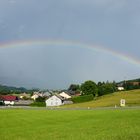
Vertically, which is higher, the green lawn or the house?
the house

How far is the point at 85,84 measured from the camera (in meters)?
200

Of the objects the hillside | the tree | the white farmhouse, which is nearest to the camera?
the hillside

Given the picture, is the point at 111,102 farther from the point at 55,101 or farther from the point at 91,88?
the point at 91,88

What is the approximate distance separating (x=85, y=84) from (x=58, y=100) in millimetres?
19977

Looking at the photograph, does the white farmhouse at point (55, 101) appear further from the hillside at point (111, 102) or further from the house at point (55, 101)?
the hillside at point (111, 102)

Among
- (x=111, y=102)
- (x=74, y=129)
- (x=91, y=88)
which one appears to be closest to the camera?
(x=74, y=129)

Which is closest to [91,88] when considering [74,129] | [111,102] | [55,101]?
[55,101]

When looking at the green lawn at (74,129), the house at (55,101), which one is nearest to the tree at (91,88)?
the house at (55,101)

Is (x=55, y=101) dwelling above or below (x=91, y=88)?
below

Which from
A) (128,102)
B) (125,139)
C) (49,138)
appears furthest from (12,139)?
(128,102)

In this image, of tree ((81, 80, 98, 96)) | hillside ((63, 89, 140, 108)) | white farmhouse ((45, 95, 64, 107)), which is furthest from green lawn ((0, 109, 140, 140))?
tree ((81, 80, 98, 96))

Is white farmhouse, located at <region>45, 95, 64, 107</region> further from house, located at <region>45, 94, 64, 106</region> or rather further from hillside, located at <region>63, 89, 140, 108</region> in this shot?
hillside, located at <region>63, 89, 140, 108</region>

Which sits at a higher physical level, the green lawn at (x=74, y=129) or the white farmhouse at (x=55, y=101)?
the white farmhouse at (x=55, y=101)

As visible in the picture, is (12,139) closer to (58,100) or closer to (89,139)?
(89,139)
